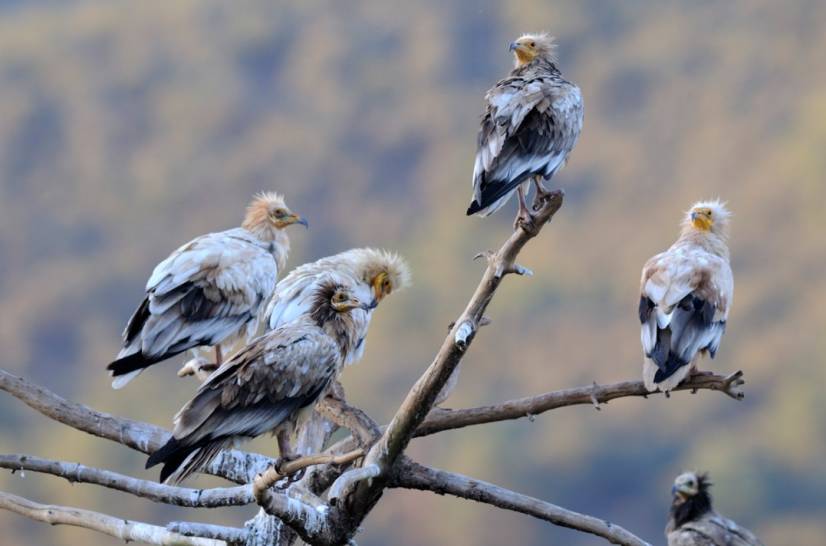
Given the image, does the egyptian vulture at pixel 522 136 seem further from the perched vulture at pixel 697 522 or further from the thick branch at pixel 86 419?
the perched vulture at pixel 697 522

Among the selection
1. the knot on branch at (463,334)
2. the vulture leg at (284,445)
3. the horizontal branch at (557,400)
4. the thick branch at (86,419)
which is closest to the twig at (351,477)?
the vulture leg at (284,445)

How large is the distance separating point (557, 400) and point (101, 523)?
7.58 ft

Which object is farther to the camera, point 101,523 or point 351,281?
point 351,281

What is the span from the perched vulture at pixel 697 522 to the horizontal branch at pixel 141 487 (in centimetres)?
386

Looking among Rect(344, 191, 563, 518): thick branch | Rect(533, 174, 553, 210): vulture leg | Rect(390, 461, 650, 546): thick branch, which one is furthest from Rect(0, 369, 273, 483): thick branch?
Rect(533, 174, 553, 210): vulture leg

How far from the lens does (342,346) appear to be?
24.4 ft

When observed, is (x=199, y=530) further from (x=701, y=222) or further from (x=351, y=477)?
(x=701, y=222)

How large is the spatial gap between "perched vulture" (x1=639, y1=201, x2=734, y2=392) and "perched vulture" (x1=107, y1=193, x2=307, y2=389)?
2.33 meters

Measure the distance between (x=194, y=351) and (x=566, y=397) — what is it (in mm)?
2667

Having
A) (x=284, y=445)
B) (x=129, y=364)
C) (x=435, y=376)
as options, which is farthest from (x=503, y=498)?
(x=129, y=364)

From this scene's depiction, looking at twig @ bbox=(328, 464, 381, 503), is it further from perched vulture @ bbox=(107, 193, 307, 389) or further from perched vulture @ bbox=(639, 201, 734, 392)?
perched vulture @ bbox=(107, 193, 307, 389)

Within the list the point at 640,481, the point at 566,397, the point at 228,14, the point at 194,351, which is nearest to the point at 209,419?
the point at 566,397

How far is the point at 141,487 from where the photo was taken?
6.96m

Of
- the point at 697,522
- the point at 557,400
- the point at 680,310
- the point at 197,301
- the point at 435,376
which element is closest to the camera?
the point at 435,376
